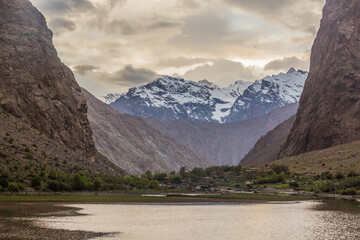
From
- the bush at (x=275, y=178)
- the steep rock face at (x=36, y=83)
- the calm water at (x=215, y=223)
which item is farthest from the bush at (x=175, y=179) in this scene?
the calm water at (x=215, y=223)

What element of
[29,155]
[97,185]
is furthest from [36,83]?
[97,185]

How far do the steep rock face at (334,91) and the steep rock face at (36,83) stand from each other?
72.9 metres

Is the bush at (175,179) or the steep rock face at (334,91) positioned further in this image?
the bush at (175,179)

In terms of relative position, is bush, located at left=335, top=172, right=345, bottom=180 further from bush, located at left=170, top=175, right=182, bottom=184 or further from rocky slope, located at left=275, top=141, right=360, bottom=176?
bush, located at left=170, top=175, right=182, bottom=184

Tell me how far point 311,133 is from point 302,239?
427 ft

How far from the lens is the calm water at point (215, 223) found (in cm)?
4297

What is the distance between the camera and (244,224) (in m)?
50.6

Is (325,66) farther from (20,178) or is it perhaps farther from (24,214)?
(24,214)

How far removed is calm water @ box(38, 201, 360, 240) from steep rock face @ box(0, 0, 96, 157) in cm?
5711

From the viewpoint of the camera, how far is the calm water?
43.0 metres

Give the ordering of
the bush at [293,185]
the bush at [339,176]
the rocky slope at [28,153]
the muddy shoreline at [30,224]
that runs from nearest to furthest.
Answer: the muddy shoreline at [30,224] < the rocky slope at [28,153] < the bush at [339,176] < the bush at [293,185]

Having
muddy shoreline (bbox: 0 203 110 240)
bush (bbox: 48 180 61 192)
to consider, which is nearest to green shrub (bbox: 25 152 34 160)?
bush (bbox: 48 180 61 192)

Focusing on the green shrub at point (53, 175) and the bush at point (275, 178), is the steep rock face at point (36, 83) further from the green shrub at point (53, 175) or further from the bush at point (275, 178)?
the bush at point (275, 178)

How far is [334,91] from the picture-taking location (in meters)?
162
